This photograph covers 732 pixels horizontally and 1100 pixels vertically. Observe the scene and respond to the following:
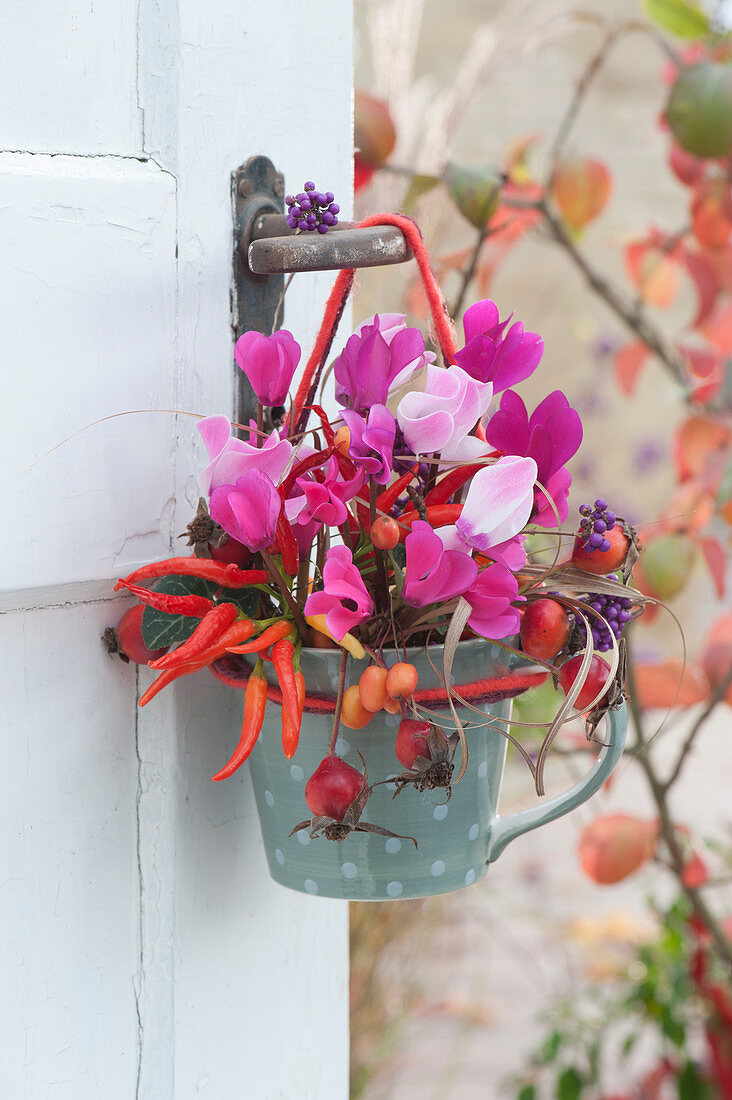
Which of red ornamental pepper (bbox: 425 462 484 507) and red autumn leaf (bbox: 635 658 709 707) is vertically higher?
red ornamental pepper (bbox: 425 462 484 507)

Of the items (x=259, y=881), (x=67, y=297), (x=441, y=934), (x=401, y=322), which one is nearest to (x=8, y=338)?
(x=67, y=297)

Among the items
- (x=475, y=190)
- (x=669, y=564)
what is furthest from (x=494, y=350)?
(x=669, y=564)

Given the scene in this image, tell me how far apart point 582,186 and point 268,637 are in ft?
2.61

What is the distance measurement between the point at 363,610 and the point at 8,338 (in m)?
0.14

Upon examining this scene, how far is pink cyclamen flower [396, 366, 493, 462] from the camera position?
13.2 inches

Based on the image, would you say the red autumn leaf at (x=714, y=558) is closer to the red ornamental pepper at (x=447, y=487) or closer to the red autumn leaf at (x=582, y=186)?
the red autumn leaf at (x=582, y=186)

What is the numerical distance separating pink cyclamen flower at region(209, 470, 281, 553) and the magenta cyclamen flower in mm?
47

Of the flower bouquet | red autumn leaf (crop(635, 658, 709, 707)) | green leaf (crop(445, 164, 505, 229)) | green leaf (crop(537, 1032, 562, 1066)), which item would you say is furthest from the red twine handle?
green leaf (crop(537, 1032, 562, 1066))

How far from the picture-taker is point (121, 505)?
1.25 ft

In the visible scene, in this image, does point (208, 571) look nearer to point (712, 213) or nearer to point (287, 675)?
point (287, 675)

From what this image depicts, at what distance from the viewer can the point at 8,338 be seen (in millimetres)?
336

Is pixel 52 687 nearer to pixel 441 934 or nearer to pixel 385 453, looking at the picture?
pixel 385 453

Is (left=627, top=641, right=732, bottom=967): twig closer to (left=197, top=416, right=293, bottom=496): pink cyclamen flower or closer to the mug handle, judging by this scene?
the mug handle

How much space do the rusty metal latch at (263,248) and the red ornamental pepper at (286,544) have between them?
90mm
